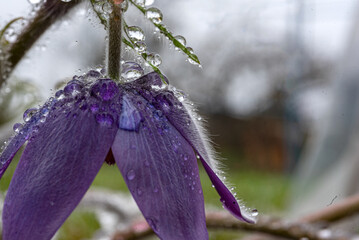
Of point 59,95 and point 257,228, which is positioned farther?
point 257,228

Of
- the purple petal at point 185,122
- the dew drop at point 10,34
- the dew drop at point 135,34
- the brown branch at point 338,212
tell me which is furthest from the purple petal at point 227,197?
the brown branch at point 338,212

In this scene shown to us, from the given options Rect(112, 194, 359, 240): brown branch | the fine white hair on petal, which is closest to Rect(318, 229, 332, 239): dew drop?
Rect(112, 194, 359, 240): brown branch

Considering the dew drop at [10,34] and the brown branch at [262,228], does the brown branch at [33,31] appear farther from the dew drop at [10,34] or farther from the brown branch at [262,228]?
the brown branch at [262,228]

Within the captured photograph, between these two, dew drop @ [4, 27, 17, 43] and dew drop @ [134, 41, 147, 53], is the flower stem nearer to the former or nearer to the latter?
dew drop @ [134, 41, 147, 53]

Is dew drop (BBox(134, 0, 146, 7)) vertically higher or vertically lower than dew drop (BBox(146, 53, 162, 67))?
higher

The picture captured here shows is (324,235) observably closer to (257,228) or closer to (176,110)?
(257,228)

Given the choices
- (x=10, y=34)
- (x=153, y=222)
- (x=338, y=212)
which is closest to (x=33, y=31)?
(x=10, y=34)
